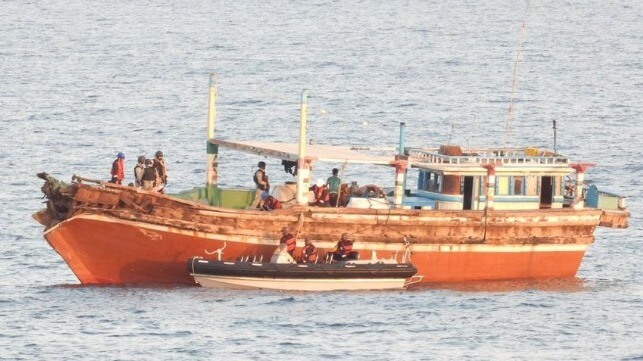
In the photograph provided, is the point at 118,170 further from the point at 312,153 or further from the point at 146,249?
the point at 312,153

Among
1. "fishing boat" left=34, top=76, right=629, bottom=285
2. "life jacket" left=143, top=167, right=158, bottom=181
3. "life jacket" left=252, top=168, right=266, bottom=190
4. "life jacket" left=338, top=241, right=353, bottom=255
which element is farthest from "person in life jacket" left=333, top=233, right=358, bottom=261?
"life jacket" left=143, top=167, right=158, bottom=181

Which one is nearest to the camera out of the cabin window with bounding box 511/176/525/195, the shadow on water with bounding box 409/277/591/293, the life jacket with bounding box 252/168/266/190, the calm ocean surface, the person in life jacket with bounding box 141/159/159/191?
the calm ocean surface

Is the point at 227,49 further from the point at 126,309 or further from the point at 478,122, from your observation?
the point at 126,309

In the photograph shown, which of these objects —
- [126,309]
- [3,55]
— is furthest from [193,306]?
[3,55]

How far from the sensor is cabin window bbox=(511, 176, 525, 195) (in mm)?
58094

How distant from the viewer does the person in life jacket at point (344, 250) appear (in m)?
54.8

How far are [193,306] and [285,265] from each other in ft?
9.08

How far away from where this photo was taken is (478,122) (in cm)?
10519

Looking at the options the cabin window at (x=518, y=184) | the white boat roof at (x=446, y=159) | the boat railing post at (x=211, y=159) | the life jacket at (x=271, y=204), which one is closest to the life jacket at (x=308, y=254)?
the life jacket at (x=271, y=204)

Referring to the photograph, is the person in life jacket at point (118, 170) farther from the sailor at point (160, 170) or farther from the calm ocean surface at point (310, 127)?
the calm ocean surface at point (310, 127)

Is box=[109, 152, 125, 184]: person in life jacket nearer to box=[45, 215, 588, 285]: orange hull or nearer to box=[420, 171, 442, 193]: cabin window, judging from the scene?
box=[45, 215, 588, 285]: orange hull

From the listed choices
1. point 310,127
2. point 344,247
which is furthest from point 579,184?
point 310,127

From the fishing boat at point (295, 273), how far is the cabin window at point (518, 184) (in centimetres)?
449

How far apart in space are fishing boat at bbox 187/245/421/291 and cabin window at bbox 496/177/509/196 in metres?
4.03
